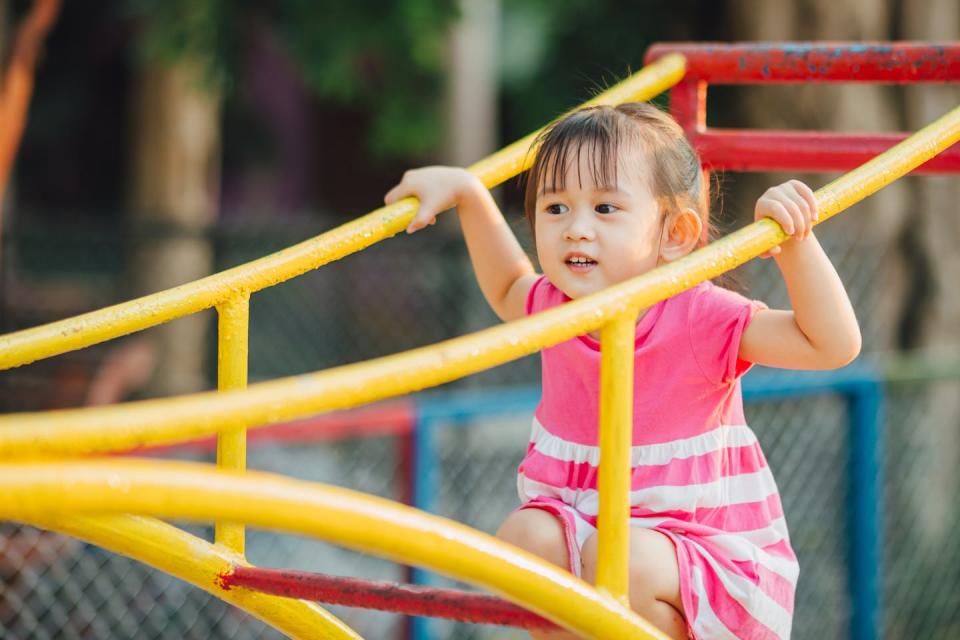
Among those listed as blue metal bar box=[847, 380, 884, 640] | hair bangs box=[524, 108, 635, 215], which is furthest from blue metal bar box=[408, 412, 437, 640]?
hair bangs box=[524, 108, 635, 215]

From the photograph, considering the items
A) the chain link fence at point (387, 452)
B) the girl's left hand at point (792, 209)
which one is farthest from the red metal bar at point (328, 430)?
the girl's left hand at point (792, 209)

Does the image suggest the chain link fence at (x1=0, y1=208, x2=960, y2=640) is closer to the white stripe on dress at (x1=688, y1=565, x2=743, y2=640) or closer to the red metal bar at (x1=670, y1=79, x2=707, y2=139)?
the red metal bar at (x1=670, y1=79, x2=707, y2=139)

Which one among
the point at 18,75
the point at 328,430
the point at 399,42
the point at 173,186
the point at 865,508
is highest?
the point at 399,42

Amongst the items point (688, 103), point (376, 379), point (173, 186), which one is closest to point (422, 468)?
point (688, 103)

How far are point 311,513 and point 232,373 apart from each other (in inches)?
22.7

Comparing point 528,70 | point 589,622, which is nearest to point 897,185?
point 528,70

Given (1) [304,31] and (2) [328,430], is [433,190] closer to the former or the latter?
(2) [328,430]

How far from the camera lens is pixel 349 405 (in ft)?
3.59

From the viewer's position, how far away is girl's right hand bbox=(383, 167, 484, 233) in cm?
174

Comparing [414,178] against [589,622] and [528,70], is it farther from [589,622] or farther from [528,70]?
[528,70]

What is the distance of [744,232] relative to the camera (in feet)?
4.76

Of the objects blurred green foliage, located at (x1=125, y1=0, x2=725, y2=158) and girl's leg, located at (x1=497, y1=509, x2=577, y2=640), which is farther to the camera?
blurred green foliage, located at (x1=125, y1=0, x2=725, y2=158)

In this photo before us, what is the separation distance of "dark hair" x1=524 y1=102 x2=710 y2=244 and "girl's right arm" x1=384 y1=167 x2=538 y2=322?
112 millimetres

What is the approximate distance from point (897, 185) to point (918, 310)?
0.54m
